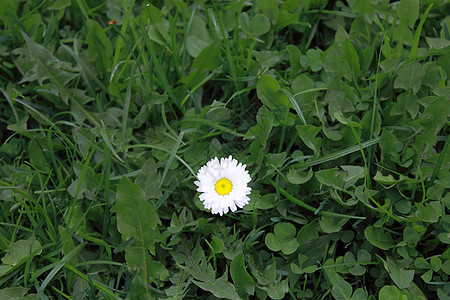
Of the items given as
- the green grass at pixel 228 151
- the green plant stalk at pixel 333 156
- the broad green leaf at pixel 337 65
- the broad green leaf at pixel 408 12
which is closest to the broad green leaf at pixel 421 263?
the green grass at pixel 228 151

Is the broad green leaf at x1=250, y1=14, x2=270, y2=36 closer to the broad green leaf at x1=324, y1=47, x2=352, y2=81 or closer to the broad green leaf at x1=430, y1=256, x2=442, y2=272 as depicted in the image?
the broad green leaf at x1=324, y1=47, x2=352, y2=81

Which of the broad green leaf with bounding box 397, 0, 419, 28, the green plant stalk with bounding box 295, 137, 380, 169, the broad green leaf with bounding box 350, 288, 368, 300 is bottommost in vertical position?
the broad green leaf with bounding box 350, 288, 368, 300

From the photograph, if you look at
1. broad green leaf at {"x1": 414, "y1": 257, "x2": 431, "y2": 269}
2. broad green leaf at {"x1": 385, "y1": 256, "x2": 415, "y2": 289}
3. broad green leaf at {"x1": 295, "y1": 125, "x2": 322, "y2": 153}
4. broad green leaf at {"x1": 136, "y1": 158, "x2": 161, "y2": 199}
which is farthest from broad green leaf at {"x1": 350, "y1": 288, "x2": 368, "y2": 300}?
broad green leaf at {"x1": 136, "y1": 158, "x2": 161, "y2": 199}

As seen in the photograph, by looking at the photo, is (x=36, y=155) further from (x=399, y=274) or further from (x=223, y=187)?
(x=399, y=274)

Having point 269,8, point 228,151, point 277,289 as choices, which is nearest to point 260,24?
point 269,8

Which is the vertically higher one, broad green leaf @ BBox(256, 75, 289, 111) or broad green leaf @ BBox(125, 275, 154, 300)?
broad green leaf @ BBox(256, 75, 289, 111)

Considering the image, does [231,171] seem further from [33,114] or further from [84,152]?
[33,114]
